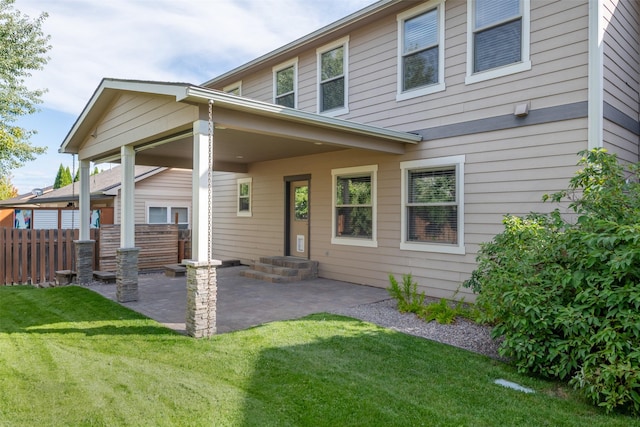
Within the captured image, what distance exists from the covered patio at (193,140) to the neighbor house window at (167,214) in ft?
23.1

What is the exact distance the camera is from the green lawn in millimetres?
3041

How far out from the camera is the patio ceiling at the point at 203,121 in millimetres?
5301

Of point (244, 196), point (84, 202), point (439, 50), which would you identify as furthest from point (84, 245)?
point (439, 50)

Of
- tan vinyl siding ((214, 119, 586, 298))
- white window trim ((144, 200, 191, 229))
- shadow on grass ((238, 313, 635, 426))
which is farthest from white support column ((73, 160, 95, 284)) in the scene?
white window trim ((144, 200, 191, 229))

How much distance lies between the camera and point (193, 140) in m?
6.38

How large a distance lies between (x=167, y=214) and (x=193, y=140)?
11.3 m

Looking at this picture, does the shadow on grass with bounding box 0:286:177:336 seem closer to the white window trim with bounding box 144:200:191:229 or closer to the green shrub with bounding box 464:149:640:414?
the green shrub with bounding box 464:149:640:414

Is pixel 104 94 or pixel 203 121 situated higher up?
pixel 104 94

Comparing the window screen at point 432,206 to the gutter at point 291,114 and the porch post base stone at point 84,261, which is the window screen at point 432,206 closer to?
the gutter at point 291,114

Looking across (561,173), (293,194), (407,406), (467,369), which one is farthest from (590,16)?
(293,194)

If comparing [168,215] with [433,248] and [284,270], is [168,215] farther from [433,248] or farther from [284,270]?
[433,248]

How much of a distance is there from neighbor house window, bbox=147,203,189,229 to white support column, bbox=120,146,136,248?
882 cm

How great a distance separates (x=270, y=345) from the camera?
454 centimetres

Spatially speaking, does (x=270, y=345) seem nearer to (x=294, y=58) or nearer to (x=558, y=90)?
(x=558, y=90)
